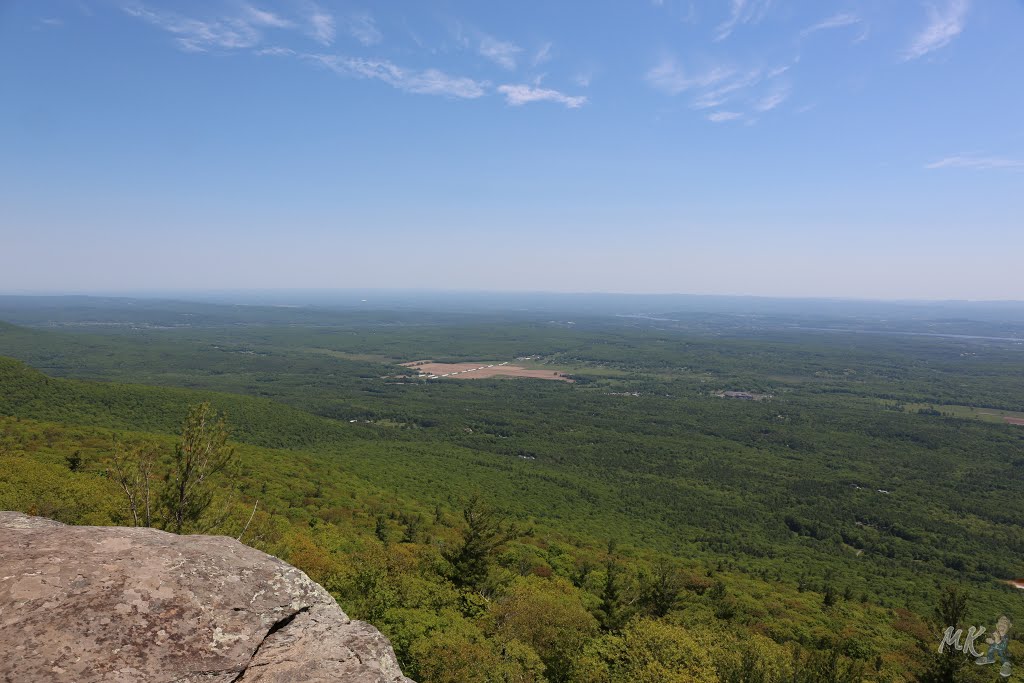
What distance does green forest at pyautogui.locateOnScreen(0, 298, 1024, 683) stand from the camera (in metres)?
24.1

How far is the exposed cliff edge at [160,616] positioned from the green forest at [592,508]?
40.2 feet

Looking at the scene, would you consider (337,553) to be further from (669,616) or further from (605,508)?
(605,508)

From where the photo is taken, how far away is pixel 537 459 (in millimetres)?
104250

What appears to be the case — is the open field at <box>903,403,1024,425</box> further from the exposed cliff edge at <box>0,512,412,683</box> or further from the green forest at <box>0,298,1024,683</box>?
the exposed cliff edge at <box>0,512,412,683</box>

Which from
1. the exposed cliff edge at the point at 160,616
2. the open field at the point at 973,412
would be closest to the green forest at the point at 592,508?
the open field at the point at 973,412

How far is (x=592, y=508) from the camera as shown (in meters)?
77.1

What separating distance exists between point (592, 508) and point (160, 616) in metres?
75.0

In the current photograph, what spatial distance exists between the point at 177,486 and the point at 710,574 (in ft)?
167

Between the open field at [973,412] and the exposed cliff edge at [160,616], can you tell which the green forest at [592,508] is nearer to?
the open field at [973,412]

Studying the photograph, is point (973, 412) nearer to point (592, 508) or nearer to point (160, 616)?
point (592, 508)

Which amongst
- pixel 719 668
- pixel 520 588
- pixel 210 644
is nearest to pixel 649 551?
pixel 520 588

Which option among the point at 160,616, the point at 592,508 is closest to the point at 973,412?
the point at 592,508

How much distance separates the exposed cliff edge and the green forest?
12239 millimetres

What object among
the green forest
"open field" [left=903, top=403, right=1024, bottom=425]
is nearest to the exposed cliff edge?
the green forest
